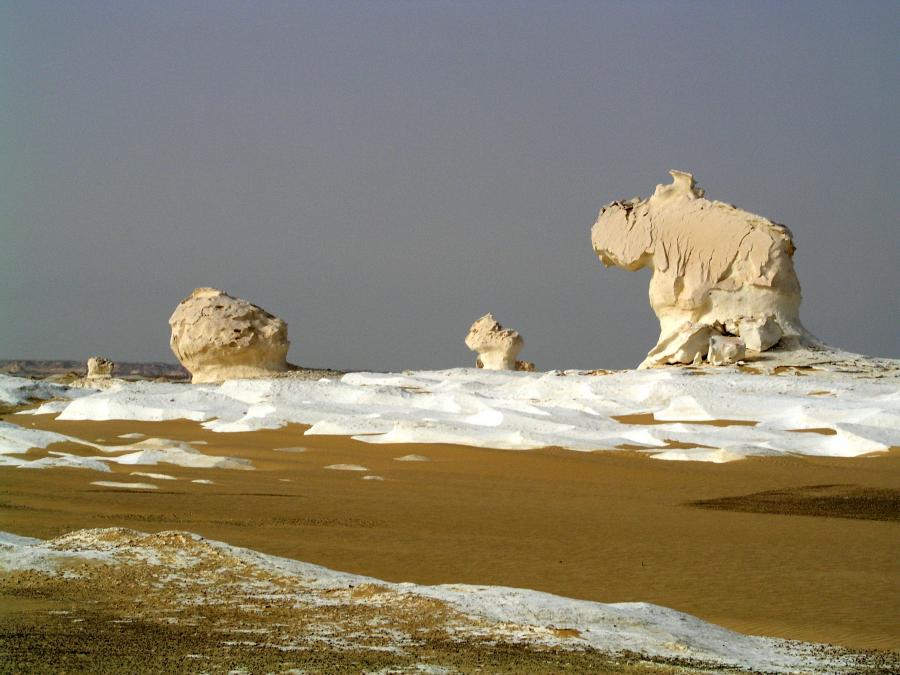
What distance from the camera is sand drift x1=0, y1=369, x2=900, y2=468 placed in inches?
752

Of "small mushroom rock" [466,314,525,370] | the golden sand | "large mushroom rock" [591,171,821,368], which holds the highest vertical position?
"large mushroom rock" [591,171,821,368]

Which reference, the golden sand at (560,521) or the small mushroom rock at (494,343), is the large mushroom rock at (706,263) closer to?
the small mushroom rock at (494,343)

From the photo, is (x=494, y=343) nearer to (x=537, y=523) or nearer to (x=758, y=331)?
(x=758, y=331)

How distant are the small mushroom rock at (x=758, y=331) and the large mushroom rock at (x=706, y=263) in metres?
0.03

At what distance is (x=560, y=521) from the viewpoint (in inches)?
495

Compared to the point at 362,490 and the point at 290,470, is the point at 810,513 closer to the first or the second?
the point at 362,490

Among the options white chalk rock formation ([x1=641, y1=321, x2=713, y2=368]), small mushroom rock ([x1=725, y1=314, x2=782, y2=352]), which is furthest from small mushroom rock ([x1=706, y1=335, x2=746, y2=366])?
white chalk rock formation ([x1=641, y1=321, x2=713, y2=368])

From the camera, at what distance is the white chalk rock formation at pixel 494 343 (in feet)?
114

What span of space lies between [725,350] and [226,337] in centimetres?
1170

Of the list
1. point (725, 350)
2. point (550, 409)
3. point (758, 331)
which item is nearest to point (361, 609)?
point (550, 409)

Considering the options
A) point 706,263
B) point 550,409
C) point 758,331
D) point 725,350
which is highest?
point 706,263

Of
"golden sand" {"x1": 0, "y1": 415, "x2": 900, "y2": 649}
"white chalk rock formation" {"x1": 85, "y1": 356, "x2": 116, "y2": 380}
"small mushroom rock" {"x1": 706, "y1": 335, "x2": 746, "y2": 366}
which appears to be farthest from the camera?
"white chalk rock formation" {"x1": 85, "y1": 356, "x2": 116, "y2": 380}

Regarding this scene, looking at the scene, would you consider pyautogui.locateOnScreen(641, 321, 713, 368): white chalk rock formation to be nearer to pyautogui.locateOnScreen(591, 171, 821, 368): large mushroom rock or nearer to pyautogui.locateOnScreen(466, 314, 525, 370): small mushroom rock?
pyautogui.locateOnScreen(591, 171, 821, 368): large mushroom rock

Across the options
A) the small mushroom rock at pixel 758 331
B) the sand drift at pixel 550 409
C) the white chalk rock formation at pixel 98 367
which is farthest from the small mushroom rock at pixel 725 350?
the white chalk rock formation at pixel 98 367
